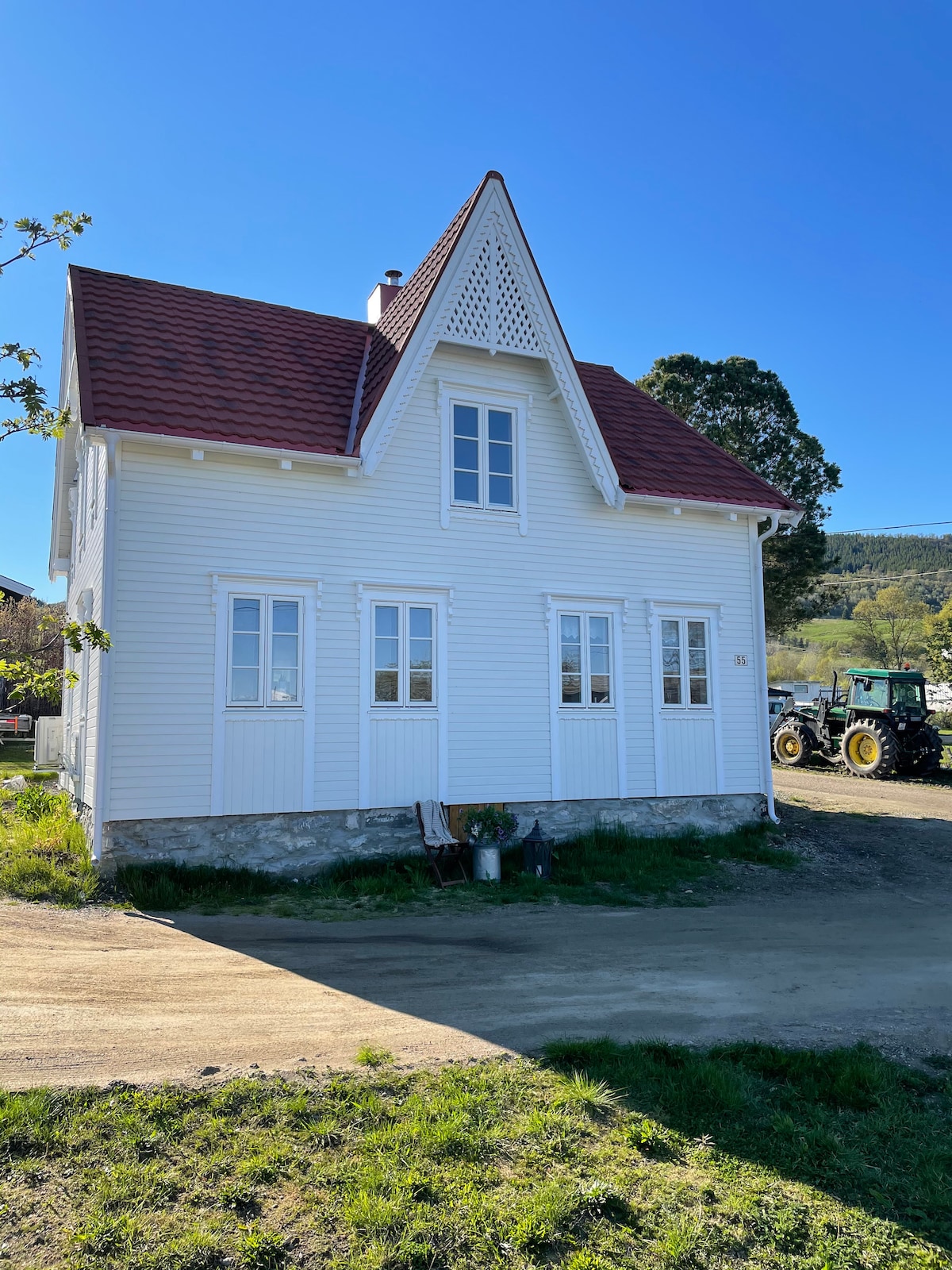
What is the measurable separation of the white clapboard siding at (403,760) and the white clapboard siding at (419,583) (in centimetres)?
4

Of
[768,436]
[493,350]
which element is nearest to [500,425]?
[493,350]

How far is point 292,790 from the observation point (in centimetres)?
1159

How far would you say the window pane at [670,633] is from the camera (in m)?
14.6

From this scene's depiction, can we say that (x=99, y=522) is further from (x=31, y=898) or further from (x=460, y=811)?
(x=460, y=811)

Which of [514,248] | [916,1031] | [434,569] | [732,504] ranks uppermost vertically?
[514,248]

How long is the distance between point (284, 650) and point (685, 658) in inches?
269

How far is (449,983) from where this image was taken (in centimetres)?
728

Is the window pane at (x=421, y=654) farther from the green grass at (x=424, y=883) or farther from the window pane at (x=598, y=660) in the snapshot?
the window pane at (x=598, y=660)

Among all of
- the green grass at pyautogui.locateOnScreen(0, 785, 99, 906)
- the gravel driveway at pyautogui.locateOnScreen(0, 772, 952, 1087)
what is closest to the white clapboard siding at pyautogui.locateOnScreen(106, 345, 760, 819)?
the green grass at pyautogui.locateOnScreen(0, 785, 99, 906)

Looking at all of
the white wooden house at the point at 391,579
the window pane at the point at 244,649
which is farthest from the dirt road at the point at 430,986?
the window pane at the point at 244,649

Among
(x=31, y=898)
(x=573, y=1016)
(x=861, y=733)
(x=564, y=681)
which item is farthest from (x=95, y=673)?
(x=861, y=733)

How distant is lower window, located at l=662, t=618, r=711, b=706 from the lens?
14.6 m

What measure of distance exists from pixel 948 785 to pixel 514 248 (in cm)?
1818

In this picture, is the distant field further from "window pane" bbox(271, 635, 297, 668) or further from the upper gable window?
"window pane" bbox(271, 635, 297, 668)
